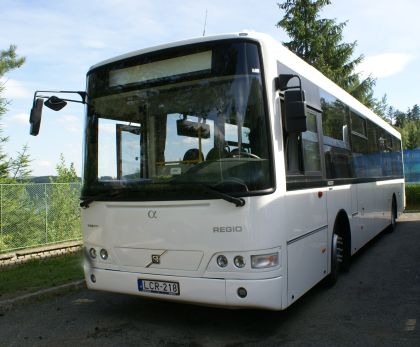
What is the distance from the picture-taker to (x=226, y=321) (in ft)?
18.0

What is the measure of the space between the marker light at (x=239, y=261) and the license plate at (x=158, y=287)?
700mm

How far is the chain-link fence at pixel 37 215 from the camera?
10.5 m

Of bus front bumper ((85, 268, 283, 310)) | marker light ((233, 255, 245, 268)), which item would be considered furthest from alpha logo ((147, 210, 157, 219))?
marker light ((233, 255, 245, 268))

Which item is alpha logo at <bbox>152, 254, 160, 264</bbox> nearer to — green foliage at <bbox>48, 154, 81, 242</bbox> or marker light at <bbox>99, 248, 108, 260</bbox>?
marker light at <bbox>99, 248, 108, 260</bbox>

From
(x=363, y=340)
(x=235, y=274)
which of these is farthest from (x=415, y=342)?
(x=235, y=274)

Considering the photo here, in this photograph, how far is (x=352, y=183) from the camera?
7852 mm

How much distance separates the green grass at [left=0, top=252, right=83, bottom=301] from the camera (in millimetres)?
7289

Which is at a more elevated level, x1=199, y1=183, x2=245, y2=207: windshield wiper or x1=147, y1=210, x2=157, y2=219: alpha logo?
x1=199, y1=183, x2=245, y2=207: windshield wiper

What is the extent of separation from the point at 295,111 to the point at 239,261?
5.30 feet

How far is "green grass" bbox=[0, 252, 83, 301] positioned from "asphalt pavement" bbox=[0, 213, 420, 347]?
1.68ft

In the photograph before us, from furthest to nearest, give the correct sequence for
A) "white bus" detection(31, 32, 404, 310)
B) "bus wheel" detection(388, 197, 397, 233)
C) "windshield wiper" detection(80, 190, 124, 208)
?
"bus wheel" detection(388, 197, 397, 233)
"windshield wiper" detection(80, 190, 124, 208)
"white bus" detection(31, 32, 404, 310)

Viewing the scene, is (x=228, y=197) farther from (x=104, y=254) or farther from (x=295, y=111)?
(x=104, y=254)

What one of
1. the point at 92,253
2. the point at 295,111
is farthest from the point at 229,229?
the point at 92,253

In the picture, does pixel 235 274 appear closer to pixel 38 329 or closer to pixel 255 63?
pixel 255 63
